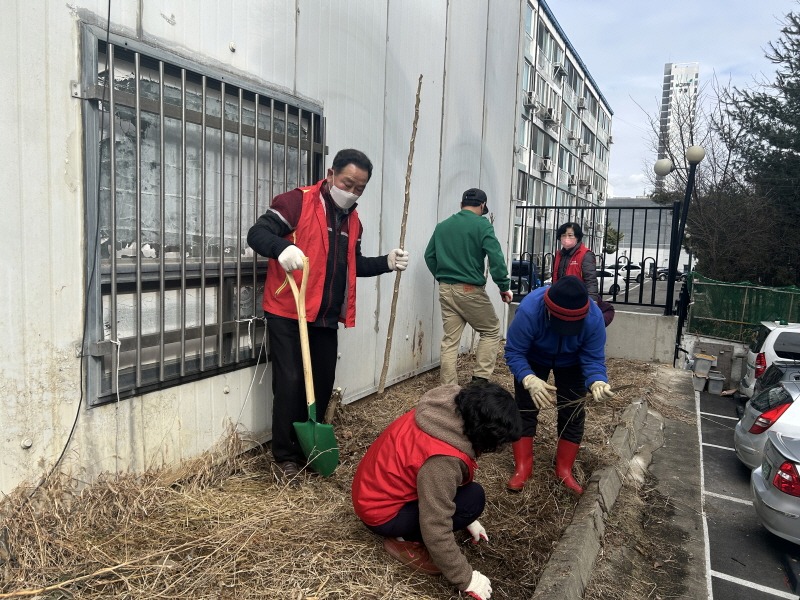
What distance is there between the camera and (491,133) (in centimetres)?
779

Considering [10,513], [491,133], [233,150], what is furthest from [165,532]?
[491,133]

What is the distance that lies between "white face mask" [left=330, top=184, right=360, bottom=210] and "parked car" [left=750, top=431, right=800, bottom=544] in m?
3.20

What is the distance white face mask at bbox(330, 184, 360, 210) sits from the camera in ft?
11.9

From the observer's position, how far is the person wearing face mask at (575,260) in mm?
6230

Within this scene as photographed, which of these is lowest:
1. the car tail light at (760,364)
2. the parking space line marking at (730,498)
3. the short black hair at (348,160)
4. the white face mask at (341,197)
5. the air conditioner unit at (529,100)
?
the parking space line marking at (730,498)

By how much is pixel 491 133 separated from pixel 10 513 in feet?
22.0

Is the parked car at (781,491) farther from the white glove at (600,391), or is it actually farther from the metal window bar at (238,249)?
the metal window bar at (238,249)

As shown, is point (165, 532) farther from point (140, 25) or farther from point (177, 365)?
point (140, 25)

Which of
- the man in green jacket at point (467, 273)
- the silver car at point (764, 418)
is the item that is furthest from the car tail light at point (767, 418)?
the man in green jacket at point (467, 273)

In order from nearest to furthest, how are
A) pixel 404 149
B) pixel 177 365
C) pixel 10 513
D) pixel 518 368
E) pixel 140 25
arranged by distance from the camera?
pixel 10 513 → pixel 140 25 → pixel 177 365 → pixel 518 368 → pixel 404 149

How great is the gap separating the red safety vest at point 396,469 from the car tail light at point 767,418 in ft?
12.0

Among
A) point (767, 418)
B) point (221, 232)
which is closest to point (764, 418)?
point (767, 418)

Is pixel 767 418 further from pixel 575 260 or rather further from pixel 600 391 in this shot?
pixel 600 391

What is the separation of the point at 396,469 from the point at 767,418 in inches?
158
